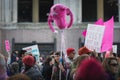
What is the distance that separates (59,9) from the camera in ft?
30.3

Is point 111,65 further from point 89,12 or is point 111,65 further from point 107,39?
point 89,12

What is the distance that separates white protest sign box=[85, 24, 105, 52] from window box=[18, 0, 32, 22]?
18724mm

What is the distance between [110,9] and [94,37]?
733 inches

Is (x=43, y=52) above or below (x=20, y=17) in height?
below

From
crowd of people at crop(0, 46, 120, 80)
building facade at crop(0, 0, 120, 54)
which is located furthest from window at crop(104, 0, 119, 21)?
crowd of people at crop(0, 46, 120, 80)

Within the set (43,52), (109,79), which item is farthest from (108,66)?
(43,52)

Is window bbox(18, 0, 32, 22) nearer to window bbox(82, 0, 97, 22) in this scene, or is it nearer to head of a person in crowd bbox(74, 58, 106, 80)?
window bbox(82, 0, 97, 22)

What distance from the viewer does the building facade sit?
92.4 ft

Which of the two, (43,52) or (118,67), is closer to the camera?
(118,67)

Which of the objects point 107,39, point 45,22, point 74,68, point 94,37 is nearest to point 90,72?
point 74,68

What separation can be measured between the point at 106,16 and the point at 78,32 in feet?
7.10

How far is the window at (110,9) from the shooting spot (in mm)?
28422

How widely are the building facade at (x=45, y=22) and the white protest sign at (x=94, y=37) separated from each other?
1721 cm

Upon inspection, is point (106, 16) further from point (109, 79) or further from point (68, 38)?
point (109, 79)
